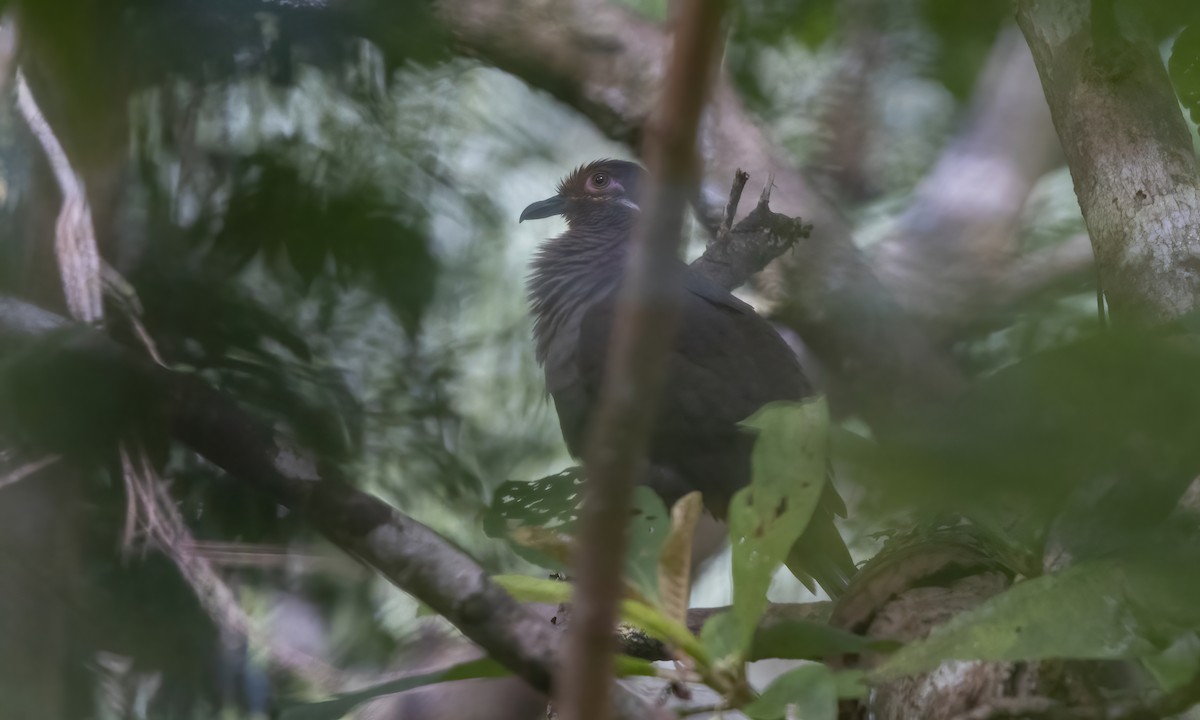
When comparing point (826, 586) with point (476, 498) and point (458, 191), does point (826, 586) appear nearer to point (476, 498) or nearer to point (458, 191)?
point (476, 498)

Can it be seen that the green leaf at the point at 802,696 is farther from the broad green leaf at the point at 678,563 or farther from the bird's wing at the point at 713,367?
the bird's wing at the point at 713,367

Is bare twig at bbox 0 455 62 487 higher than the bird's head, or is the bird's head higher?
the bird's head

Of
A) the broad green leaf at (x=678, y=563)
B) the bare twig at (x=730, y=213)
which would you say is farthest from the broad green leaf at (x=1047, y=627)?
the bare twig at (x=730, y=213)

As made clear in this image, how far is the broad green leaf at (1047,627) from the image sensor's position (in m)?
0.63

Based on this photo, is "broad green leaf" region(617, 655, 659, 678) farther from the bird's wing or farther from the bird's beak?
the bird's beak

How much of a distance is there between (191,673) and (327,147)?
1.48ft

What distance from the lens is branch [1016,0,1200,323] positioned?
4.12ft

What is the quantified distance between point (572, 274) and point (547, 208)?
0.63 ft

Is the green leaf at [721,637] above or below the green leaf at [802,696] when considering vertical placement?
above

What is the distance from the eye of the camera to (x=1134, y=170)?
1363 millimetres

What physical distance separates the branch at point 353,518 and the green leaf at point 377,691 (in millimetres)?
86

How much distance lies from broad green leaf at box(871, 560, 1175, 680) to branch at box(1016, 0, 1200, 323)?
0.65 metres

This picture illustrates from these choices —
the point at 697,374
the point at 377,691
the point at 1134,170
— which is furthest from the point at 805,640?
the point at 697,374

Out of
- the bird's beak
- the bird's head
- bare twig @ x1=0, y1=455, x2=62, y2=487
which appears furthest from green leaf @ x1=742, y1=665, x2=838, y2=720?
the bird's head
